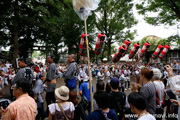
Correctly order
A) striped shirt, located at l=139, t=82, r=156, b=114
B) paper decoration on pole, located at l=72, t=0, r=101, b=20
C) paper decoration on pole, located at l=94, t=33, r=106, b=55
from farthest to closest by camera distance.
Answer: paper decoration on pole, located at l=94, t=33, r=106, b=55 → paper decoration on pole, located at l=72, t=0, r=101, b=20 → striped shirt, located at l=139, t=82, r=156, b=114

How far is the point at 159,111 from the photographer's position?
9.35 feet

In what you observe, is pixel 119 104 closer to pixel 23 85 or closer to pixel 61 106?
pixel 61 106

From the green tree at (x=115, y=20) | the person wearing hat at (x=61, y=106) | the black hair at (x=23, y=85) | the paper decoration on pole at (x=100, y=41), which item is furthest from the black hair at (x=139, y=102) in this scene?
the green tree at (x=115, y=20)

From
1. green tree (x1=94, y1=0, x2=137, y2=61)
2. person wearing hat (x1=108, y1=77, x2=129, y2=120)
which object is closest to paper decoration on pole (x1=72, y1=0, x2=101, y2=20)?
person wearing hat (x1=108, y1=77, x2=129, y2=120)

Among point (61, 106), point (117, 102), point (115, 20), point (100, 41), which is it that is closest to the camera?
point (61, 106)

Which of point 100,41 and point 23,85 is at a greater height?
point 100,41

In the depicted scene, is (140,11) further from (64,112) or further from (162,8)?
(64,112)

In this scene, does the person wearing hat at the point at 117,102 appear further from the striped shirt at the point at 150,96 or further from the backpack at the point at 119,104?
the striped shirt at the point at 150,96

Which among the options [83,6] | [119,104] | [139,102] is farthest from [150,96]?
[83,6]

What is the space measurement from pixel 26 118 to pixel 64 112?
79 cm

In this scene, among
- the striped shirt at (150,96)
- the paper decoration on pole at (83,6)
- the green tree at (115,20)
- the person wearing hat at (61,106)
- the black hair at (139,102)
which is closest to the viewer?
the black hair at (139,102)

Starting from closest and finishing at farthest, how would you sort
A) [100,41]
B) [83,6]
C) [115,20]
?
[83,6] < [100,41] < [115,20]

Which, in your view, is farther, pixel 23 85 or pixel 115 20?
pixel 115 20

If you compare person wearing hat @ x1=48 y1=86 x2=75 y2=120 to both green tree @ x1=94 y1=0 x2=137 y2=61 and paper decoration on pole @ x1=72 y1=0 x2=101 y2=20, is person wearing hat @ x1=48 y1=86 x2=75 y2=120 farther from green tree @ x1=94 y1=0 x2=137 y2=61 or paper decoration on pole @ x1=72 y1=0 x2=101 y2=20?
green tree @ x1=94 y1=0 x2=137 y2=61
